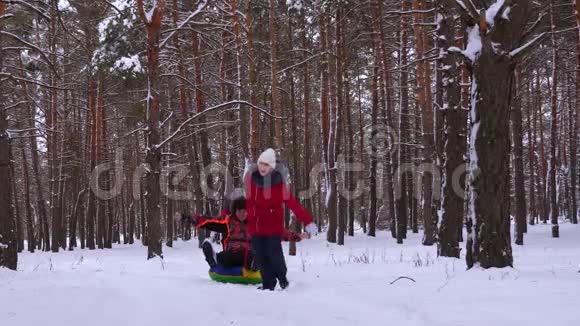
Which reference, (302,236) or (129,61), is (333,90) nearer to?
(129,61)

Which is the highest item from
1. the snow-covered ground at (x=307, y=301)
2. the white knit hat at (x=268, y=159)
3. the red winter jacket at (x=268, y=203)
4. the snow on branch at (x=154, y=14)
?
the snow on branch at (x=154, y=14)

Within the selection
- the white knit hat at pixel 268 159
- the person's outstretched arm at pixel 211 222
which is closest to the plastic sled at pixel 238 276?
the person's outstretched arm at pixel 211 222

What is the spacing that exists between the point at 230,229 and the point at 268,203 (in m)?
1.14

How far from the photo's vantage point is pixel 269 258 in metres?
5.41

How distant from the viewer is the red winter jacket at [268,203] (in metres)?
5.33

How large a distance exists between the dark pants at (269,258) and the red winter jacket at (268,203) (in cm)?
9

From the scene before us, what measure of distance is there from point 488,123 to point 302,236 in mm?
2520

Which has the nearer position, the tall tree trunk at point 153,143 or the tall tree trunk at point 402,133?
the tall tree trunk at point 153,143

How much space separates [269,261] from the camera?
5.43 meters

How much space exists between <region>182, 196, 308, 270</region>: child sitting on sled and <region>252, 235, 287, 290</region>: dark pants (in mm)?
617

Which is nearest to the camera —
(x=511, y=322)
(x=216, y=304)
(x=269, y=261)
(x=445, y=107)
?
(x=511, y=322)

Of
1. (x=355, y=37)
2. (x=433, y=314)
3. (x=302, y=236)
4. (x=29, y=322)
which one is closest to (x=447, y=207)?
(x=302, y=236)

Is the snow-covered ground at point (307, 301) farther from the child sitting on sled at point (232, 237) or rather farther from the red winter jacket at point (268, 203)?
the red winter jacket at point (268, 203)

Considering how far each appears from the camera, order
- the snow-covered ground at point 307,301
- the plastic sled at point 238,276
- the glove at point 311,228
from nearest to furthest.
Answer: the snow-covered ground at point 307,301, the glove at point 311,228, the plastic sled at point 238,276
